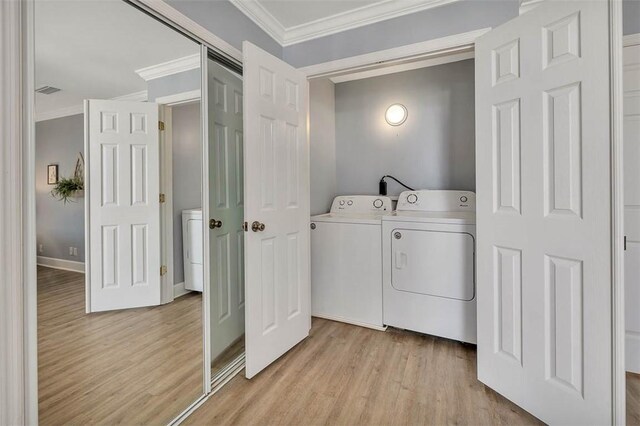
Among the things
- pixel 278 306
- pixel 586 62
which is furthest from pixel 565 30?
pixel 278 306

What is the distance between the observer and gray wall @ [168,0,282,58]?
1587 mm

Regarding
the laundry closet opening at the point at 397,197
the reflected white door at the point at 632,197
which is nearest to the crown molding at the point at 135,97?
the laundry closet opening at the point at 397,197

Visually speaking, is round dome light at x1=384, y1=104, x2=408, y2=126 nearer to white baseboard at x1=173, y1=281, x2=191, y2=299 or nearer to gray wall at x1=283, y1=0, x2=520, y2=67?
gray wall at x1=283, y1=0, x2=520, y2=67

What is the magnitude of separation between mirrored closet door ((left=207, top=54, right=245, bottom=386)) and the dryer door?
117cm

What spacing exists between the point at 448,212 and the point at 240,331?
6.17 ft

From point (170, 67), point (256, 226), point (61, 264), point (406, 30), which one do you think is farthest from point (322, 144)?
point (61, 264)

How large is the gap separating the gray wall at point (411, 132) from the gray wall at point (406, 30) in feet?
3.54

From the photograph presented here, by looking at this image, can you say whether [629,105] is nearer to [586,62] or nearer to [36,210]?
[586,62]

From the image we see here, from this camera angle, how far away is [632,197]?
1796 mm

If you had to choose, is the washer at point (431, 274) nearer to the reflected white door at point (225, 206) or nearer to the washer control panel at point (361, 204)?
→ the washer control panel at point (361, 204)

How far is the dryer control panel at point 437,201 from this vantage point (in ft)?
8.38

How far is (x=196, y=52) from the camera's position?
1653 millimetres

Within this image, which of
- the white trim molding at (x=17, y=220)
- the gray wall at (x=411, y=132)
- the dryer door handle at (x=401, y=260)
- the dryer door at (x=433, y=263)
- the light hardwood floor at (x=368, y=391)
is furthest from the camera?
the gray wall at (x=411, y=132)

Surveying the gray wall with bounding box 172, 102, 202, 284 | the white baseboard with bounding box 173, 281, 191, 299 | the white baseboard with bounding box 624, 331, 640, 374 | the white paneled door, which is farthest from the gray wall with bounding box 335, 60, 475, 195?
the white baseboard with bounding box 173, 281, 191, 299
